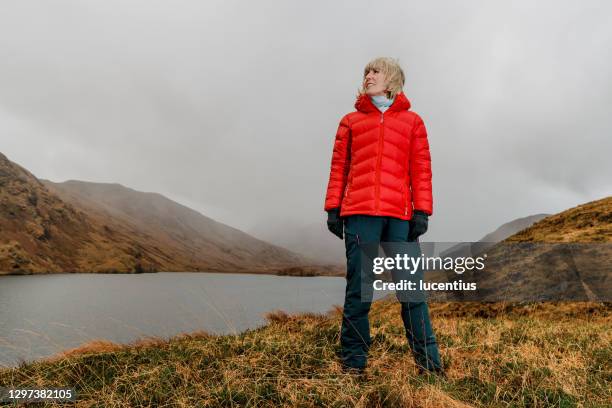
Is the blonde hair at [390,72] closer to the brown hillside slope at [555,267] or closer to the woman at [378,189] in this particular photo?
the woman at [378,189]

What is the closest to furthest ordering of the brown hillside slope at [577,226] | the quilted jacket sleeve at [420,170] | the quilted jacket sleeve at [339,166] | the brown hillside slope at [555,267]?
the quilted jacket sleeve at [420,170] < the quilted jacket sleeve at [339,166] < the brown hillside slope at [555,267] < the brown hillside slope at [577,226]

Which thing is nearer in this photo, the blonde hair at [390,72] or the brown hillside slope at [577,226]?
the blonde hair at [390,72]

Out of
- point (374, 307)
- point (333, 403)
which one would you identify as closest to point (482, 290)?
point (374, 307)

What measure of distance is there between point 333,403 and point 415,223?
2.15 metres

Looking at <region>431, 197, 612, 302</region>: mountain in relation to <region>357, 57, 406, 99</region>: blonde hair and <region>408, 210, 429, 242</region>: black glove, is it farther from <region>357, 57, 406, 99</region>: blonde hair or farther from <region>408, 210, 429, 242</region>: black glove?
<region>357, 57, 406, 99</region>: blonde hair

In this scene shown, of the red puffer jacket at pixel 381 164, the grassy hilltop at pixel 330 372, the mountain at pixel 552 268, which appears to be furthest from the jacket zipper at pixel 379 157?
the mountain at pixel 552 268

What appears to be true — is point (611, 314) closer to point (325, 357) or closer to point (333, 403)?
point (325, 357)

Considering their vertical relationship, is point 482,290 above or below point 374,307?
above

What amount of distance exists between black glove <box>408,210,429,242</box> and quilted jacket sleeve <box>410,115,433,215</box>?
6 cm

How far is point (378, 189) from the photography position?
13.9ft

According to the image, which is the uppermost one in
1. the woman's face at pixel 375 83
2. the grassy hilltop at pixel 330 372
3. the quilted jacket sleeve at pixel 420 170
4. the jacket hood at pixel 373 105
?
the woman's face at pixel 375 83

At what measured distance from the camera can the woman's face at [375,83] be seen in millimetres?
4547

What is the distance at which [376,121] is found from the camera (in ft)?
14.6

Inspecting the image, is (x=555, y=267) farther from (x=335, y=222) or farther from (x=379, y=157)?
(x=335, y=222)
